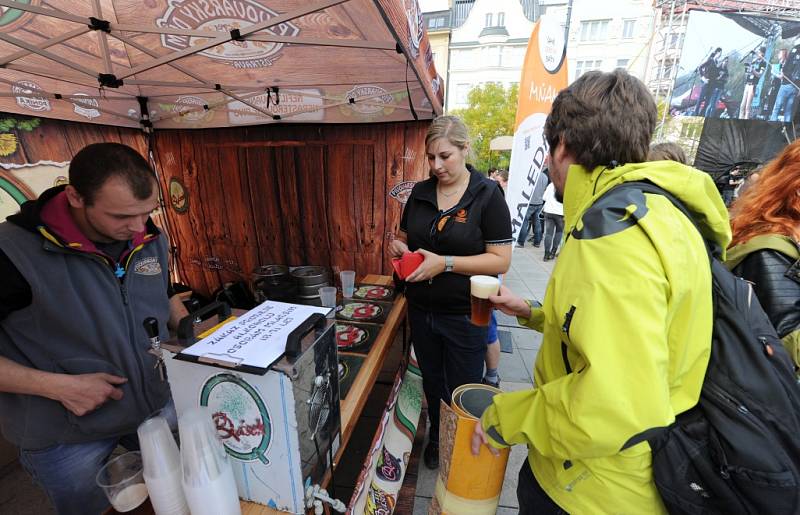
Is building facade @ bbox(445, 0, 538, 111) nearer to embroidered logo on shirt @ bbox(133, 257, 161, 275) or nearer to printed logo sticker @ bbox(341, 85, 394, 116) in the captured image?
printed logo sticker @ bbox(341, 85, 394, 116)

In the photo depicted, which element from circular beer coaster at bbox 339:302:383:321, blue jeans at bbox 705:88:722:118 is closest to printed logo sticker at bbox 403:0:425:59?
circular beer coaster at bbox 339:302:383:321

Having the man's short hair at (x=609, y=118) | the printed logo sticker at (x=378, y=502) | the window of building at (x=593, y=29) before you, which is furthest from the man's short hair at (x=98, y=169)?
the window of building at (x=593, y=29)

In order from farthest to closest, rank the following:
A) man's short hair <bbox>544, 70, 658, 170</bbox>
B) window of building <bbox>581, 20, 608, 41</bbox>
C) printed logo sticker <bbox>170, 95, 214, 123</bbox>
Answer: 1. window of building <bbox>581, 20, 608, 41</bbox>
2. printed logo sticker <bbox>170, 95, 214, 123</bbox>
3. man's short hair <bbox>544, 70, 658, 170</bbox>

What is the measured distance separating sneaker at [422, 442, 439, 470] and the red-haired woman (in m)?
2.02

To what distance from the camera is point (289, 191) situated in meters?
4.16

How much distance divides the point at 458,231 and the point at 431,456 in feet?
5.61

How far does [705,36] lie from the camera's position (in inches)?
353

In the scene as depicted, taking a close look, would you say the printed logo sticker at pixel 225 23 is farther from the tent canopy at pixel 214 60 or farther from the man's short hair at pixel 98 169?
the man's short hair at pixel 98 169

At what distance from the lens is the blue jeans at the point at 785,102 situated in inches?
366

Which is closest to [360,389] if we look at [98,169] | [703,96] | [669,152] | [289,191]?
[98,169]

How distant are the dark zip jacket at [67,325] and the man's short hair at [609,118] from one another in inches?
66.8

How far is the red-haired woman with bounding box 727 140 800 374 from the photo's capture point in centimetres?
138

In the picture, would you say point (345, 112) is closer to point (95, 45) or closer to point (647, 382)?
point (95, 45)

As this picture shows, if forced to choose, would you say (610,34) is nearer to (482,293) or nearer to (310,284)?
(310,284)
